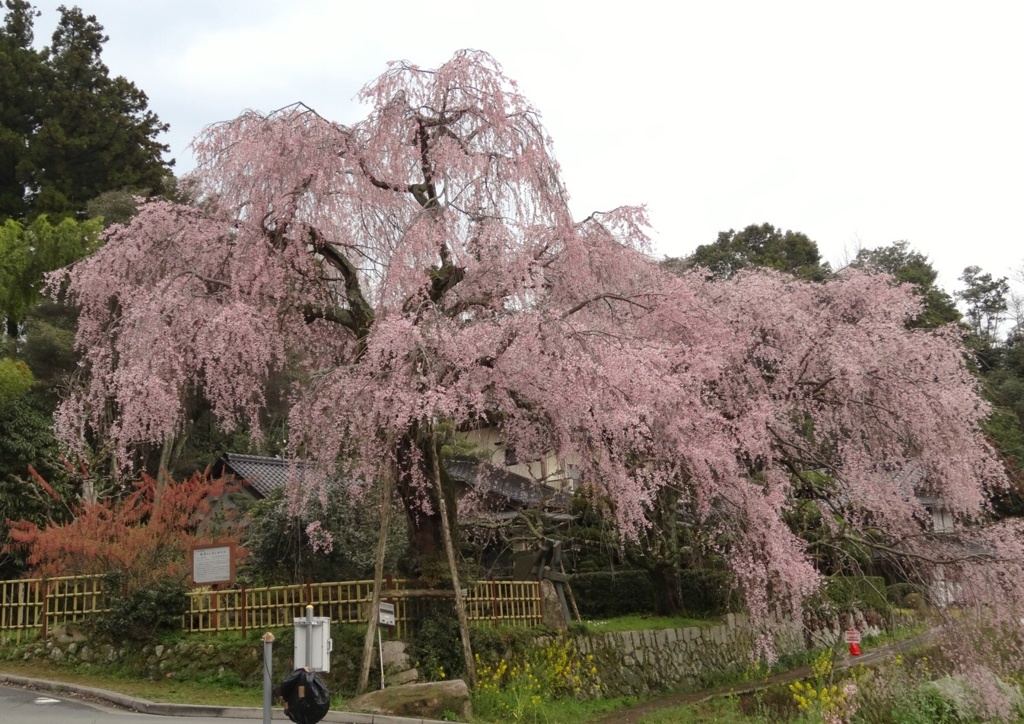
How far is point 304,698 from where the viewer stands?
22.1 ft

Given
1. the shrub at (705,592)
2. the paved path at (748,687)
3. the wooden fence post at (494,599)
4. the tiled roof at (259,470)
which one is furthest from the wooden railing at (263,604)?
the tiled roof at (259,470)

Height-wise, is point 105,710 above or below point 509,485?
below

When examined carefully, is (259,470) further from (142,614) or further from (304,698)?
(304,698)

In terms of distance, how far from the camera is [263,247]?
460 inches

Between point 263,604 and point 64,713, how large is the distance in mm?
2829

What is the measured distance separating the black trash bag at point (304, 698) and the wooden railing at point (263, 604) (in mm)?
4645

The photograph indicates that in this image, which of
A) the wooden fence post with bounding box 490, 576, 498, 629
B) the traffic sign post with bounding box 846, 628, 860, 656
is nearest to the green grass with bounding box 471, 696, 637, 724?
the wooden fence post with bounding box 490, 576, 498, 629

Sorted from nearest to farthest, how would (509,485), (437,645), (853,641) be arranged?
1. (437,645)
2. (853,641)
3. (509,485)

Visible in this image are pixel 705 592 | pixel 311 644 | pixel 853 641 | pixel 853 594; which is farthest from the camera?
pixel 853 594

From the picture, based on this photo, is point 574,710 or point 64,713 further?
point 574,710

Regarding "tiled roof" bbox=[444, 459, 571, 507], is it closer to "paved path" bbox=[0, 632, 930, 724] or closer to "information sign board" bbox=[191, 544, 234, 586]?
"paved path" bbox=[0, 632, 930, 724]

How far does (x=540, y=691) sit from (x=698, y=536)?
15.8ft

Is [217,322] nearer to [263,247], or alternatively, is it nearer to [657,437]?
→ [263,247]

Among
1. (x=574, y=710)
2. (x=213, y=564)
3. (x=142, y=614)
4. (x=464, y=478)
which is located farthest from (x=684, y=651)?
(x=142, y=614)
